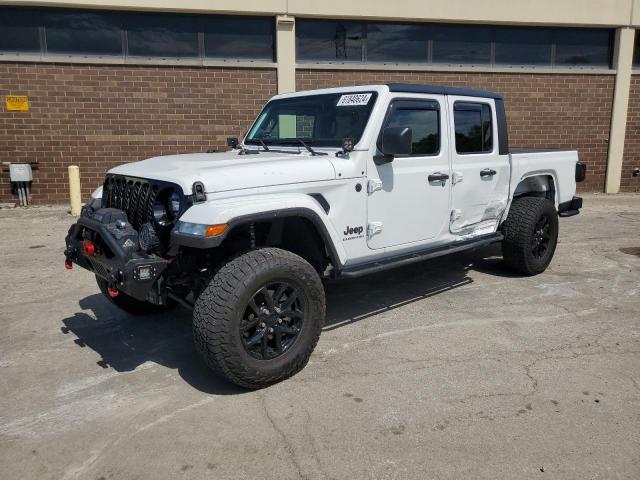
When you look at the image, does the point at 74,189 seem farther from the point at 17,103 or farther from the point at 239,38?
the point at 239,38

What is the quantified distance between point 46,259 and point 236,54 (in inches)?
248

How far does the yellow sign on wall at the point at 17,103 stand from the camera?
10.7 meters

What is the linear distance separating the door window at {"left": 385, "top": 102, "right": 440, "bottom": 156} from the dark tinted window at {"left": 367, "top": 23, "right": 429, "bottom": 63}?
25.4 feet

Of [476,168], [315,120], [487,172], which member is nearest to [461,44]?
[487,172]

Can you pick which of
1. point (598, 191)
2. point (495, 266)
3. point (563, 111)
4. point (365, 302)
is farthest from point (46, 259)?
point (598, 191)

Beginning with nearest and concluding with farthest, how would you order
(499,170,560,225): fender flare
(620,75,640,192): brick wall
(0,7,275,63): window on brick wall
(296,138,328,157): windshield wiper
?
(296,138,328,157): windshield wiper
(499,170,560,225): fender flare
(0,7,275,63): window on brick wall
(620,75,640,192): brick wall

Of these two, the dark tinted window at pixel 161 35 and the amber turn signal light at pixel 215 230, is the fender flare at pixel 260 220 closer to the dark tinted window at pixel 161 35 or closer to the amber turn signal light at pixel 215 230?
the amber turn signal light at pixel 215 230

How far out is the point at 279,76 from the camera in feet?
37.6

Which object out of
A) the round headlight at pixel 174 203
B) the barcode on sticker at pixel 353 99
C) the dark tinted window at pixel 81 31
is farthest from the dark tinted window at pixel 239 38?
the round headlight at pixel 174 203

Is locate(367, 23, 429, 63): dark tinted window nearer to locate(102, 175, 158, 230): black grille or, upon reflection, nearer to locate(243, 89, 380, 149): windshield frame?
locate(243, 89, 380, 149): windshield frame

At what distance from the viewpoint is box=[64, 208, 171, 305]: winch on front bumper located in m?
3.21

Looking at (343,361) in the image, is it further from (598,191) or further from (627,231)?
(598,191)

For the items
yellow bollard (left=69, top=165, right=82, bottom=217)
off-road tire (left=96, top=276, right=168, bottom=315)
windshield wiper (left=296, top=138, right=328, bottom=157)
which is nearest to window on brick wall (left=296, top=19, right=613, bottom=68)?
yellow bollard (left=69, top=165, right=82, bottom=217)

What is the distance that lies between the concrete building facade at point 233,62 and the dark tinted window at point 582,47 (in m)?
0.03
